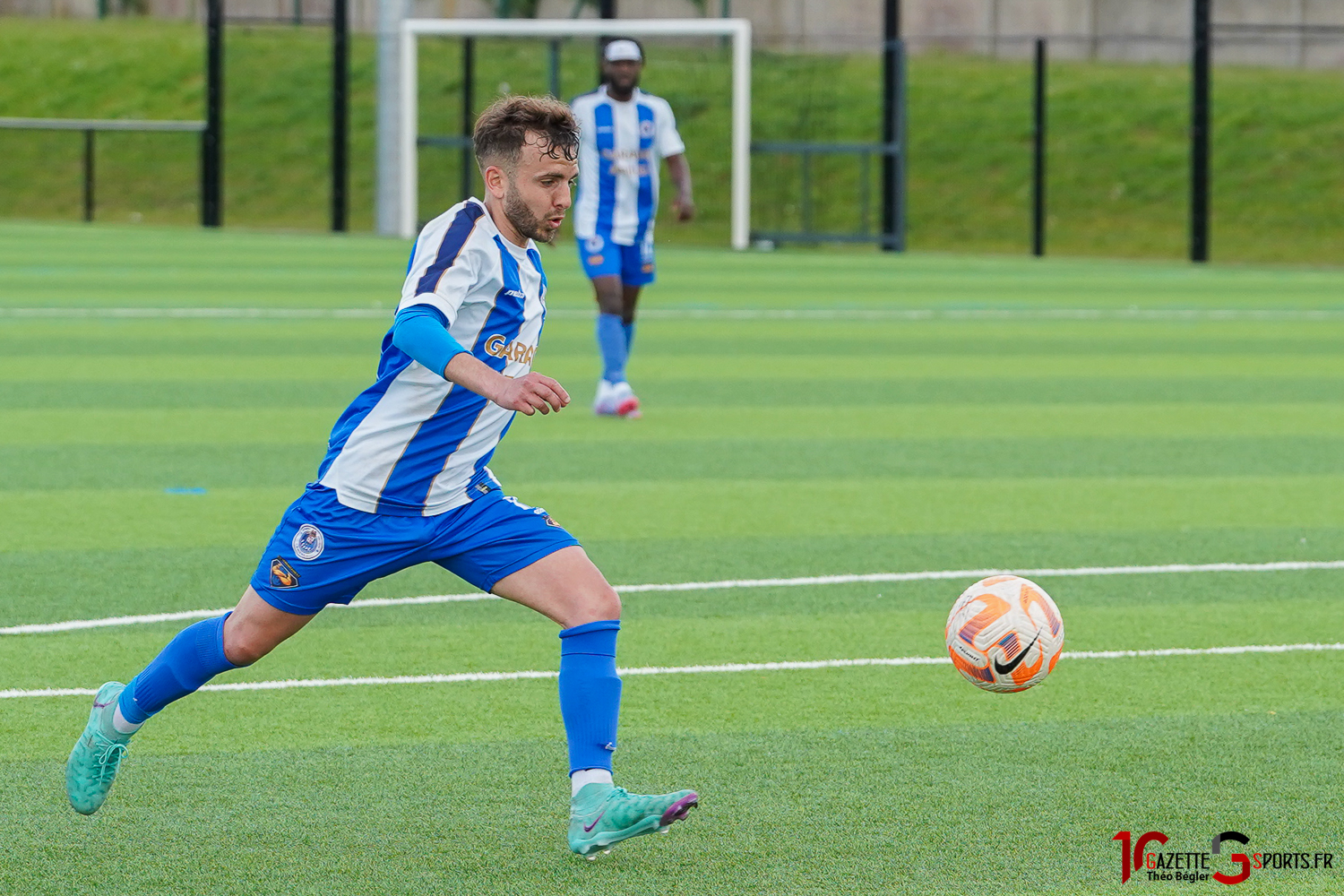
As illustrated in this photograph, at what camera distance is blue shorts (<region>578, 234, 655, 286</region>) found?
39.9ft

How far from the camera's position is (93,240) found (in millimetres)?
28203

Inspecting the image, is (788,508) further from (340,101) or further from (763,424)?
(340,101)

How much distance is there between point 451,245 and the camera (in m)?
4.55

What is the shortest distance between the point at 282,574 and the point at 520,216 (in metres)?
1.00

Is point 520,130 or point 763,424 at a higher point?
point 520,130

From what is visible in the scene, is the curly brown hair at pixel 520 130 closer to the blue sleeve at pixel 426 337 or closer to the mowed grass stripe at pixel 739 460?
the blue sleeve at pixel 426 337

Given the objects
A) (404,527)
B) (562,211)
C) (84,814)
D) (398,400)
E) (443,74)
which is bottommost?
(84,814)

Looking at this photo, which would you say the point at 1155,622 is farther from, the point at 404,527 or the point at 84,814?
the point at 84,814

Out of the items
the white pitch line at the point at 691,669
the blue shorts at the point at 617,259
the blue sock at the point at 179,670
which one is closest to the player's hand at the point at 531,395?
the blue sock at the point at 179,670

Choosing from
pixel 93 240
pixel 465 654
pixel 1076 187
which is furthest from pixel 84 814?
pixel 1076 187

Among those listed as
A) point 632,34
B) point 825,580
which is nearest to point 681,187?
point 825,580

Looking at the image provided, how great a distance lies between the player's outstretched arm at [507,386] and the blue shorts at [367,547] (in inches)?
17.3

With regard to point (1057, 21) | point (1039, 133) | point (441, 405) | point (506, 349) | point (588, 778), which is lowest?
point (588, 778)

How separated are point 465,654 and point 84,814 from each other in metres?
1.82
